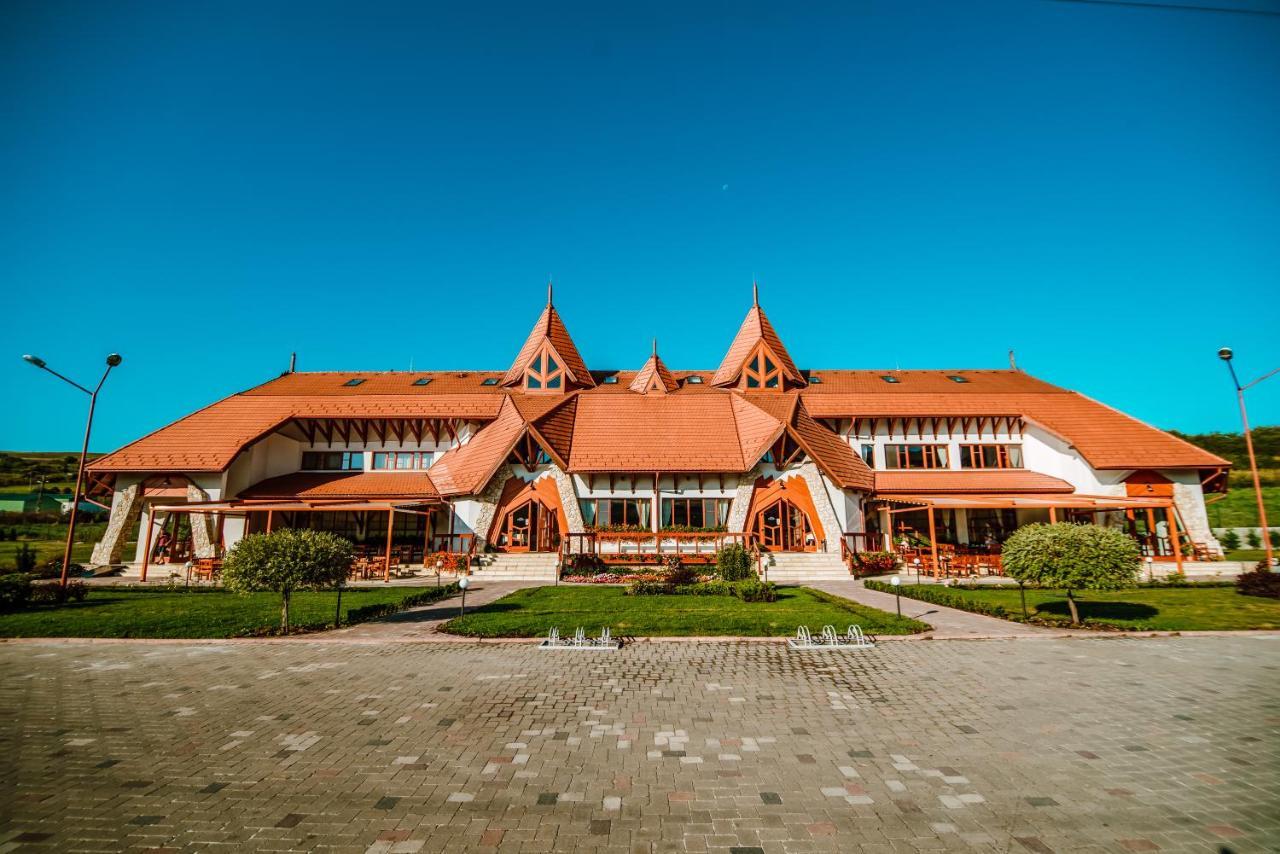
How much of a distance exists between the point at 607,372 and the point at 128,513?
1044 inches

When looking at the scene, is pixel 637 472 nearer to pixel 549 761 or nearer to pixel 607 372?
pixel 607 372

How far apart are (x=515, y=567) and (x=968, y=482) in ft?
76.3

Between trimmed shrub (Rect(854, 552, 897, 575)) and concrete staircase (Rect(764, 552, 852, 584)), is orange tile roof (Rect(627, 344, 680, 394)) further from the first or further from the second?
trimmed shrub (Rect(854, 552, 897, 575))

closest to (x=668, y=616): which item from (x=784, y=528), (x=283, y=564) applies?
(x=283, y=564)

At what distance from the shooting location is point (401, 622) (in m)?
13.6

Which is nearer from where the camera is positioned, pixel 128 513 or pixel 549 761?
pixel 549 761

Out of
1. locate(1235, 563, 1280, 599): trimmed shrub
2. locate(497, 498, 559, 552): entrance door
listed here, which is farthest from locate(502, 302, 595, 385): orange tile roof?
locate(1235, 563, 1280, 599): trimmed shrub

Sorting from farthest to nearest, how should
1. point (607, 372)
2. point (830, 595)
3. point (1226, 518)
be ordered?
1. point (607, 372)
2. point (1226, 518)
3. point (830, 595)

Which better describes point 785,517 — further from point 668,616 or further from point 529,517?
point 668,616

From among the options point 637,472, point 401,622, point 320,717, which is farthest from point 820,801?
point 637,472

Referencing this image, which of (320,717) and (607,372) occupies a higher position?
(607,372)

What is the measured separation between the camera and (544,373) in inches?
1368

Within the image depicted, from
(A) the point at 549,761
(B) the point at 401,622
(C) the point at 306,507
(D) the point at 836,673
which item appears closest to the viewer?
(A) the point at 549,761

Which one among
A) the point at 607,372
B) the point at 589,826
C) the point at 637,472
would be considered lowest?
the point at 589,826
